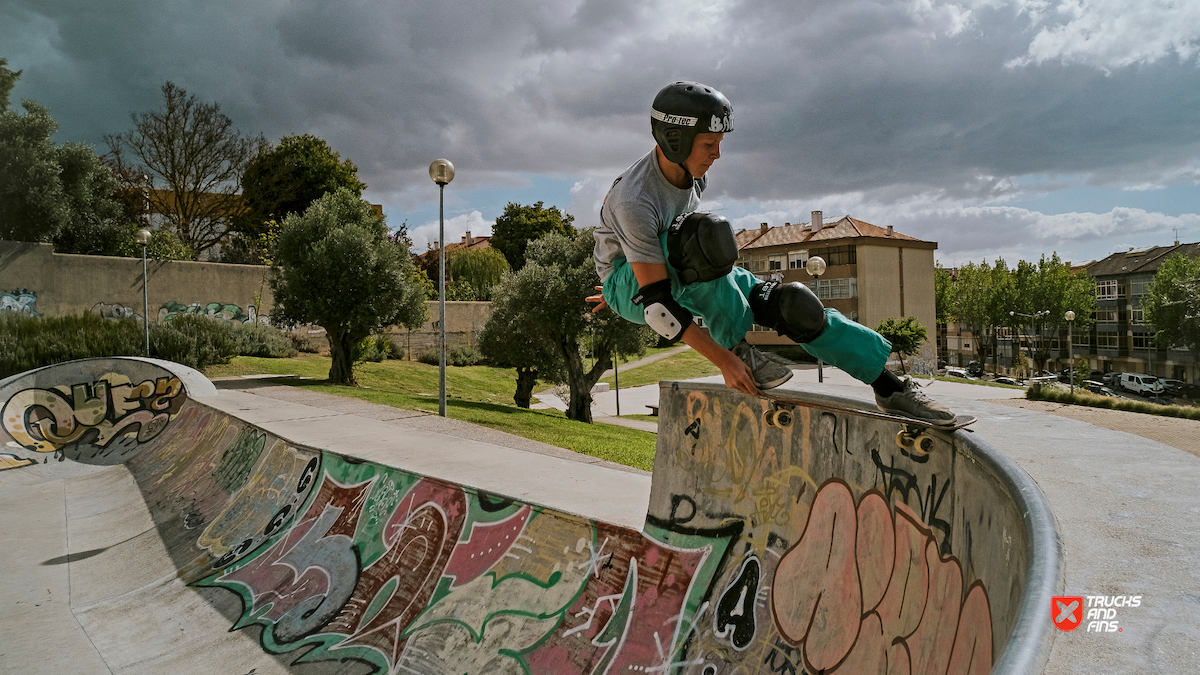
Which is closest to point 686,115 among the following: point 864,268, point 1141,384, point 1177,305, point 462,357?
point 462,357

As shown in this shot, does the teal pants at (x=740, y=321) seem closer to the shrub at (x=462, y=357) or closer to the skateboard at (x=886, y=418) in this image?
the skateboard at (x=886, y=418)

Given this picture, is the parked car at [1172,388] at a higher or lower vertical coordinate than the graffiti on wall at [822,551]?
lower

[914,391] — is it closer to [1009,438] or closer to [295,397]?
[1009,438]

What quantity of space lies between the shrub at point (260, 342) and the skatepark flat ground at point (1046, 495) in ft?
52.1

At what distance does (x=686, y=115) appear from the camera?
3010 millimetres

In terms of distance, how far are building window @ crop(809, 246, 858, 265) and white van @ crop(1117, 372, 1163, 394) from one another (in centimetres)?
2066

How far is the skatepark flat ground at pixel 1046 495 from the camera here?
1221 millimetres

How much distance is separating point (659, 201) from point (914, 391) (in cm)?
138

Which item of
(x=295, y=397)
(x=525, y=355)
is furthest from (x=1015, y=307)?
(x=295, y=397)

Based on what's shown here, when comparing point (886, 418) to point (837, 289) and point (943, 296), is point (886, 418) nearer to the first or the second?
point (837, 289)

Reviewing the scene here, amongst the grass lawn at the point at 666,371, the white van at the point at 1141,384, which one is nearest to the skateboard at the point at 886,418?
the grass lawn at the point at 666,371

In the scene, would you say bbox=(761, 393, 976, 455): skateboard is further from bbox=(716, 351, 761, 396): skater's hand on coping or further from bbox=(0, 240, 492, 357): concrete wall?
bbox=(0, 240, 492, 357): concrete wall

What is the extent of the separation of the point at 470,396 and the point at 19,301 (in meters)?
17.3

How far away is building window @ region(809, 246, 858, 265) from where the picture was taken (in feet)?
172
